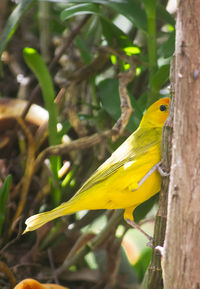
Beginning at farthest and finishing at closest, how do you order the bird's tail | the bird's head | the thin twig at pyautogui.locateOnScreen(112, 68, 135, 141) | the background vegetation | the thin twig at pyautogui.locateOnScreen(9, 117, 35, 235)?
the thin twig at pyautogui.locateOnScreen(9, 117, 35, 235)
the background vegetation
the thin twig at pyautogui.locateOnScreen(112, 68, 135, 141)
the bird's head
the bird's tail

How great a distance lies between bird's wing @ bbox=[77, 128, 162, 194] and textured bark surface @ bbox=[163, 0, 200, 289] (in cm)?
36

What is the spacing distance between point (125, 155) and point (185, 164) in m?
0.41

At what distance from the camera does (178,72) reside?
0.85 m

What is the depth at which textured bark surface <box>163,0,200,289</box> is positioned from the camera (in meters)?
0.83

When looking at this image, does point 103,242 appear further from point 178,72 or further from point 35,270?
point 178,72

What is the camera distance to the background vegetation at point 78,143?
1627 millimetres

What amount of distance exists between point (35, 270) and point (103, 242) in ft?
0.96

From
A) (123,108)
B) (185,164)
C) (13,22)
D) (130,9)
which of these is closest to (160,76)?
(123,108)

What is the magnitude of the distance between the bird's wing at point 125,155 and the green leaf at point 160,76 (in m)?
0.28

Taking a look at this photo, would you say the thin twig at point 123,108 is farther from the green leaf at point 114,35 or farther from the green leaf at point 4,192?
the green leaf at point 4,192

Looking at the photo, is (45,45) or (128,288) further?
(45,45)

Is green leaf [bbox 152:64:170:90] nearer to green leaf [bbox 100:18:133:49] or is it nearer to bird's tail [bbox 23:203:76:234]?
green leaf [bbox 100:18:133:49]

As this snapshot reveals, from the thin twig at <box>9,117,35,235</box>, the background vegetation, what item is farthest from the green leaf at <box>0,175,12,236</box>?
Answer: the thin twig at <box>9,117,35,235</box>

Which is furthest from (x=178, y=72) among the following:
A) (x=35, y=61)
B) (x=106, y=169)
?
(x=35, y=61)
